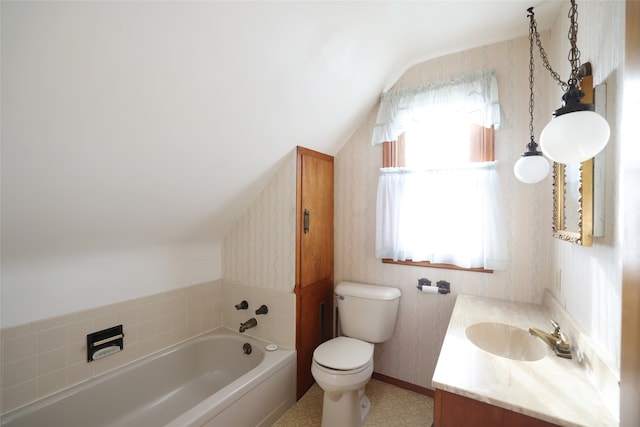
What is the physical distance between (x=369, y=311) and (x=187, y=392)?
1497 millimetres

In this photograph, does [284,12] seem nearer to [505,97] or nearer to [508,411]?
[505,97]

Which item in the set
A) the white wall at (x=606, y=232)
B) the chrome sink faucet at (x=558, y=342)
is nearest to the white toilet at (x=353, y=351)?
the chrome sink faucet at (x=558, y=342)

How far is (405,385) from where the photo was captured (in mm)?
2154

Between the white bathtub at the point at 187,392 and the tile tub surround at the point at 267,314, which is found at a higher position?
the tile tub surround at the point at 267,314

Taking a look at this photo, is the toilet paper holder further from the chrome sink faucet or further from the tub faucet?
the tub faucet

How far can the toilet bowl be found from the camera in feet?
5.42

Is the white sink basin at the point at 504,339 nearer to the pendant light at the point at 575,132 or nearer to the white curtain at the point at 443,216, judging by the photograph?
the white curtain at the point at 443,216

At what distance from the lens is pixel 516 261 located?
1.79 metres

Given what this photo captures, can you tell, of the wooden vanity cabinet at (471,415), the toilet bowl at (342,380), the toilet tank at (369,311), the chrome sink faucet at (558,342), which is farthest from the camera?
the toilet tank at (369,311)

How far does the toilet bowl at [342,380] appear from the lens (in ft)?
5.42

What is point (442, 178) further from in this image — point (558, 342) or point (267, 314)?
point (267, 314)

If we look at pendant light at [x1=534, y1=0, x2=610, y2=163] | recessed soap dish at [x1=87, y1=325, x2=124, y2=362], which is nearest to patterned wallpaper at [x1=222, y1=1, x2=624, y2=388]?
pendant light at [x1=534, y1=0, x2=610, y2=163]

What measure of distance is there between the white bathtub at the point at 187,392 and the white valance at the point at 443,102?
190cm

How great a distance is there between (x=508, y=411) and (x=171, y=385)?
215 cm
